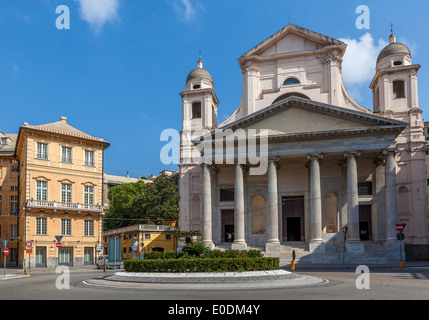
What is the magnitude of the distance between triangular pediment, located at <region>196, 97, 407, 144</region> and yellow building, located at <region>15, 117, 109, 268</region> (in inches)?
611

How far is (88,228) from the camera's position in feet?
165

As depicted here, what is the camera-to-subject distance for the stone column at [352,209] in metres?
40.4

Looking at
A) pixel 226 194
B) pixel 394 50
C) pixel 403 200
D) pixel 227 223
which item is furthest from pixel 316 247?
pixel 394 50

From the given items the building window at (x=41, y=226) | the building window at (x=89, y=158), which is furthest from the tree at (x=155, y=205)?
the building window at (x=41, y=226)

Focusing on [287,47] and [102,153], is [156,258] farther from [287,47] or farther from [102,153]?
[287,47]

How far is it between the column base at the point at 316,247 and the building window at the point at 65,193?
→ 25.3 m

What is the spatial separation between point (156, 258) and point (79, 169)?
2815cm

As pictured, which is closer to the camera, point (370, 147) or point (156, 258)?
point (156, 258)

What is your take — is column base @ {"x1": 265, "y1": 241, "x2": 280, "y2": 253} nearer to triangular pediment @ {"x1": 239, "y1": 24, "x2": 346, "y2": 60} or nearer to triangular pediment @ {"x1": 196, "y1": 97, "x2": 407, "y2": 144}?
triangular pediment @ {"x1": 196, "y1": 97, "x2": 407, "y2": 144}

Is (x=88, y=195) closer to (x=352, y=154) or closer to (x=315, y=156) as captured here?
(x=315, y=156)

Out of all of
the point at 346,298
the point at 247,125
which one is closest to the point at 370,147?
the point at 247,125

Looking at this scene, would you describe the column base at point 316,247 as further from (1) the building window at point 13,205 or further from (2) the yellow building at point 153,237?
(1) the building window at point 13,205

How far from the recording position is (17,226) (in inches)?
2167

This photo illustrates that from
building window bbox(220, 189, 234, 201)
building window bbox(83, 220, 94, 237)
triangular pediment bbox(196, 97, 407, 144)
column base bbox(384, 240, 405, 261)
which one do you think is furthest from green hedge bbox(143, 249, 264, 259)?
building window bbox(83, 220, 94, 237)
